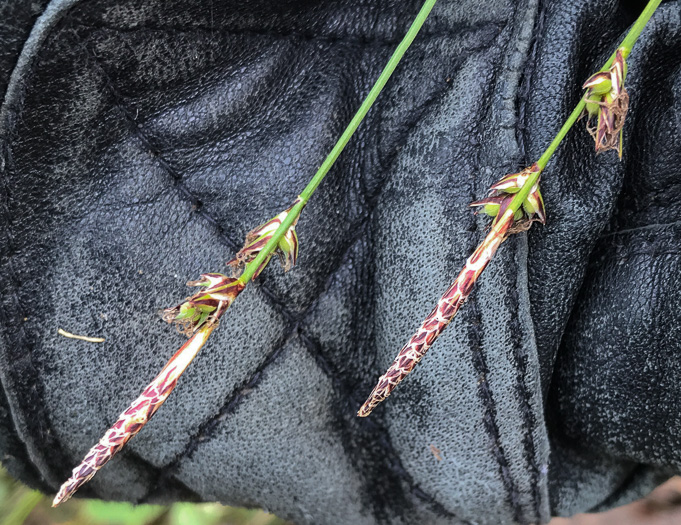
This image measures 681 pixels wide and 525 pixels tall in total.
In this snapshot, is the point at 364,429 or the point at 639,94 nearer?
the point at 639,94

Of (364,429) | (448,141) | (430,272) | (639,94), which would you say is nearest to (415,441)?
(364,429)

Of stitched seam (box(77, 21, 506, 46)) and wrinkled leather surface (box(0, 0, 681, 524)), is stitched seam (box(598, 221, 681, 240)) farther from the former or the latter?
stitched seam (box(77, 21, 506, 46))

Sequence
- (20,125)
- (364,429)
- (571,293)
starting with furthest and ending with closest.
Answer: (364,429), (571,293), (20,125)

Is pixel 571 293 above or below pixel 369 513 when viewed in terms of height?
above

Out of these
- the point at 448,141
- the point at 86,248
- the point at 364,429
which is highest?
the point at 86,248

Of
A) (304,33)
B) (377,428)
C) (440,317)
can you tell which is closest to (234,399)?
(377,428)

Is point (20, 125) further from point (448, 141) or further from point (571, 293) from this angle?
point (571, 293)

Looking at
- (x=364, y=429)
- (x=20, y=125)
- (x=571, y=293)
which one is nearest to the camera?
(x=20, y=125)

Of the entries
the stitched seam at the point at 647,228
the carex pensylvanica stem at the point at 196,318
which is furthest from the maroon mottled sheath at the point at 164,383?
→ the stitched seam at the point at 647,228

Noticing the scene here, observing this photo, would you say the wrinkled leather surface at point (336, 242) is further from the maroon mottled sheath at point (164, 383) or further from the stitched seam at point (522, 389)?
the maroon mottled sheath at point (164, 383)
